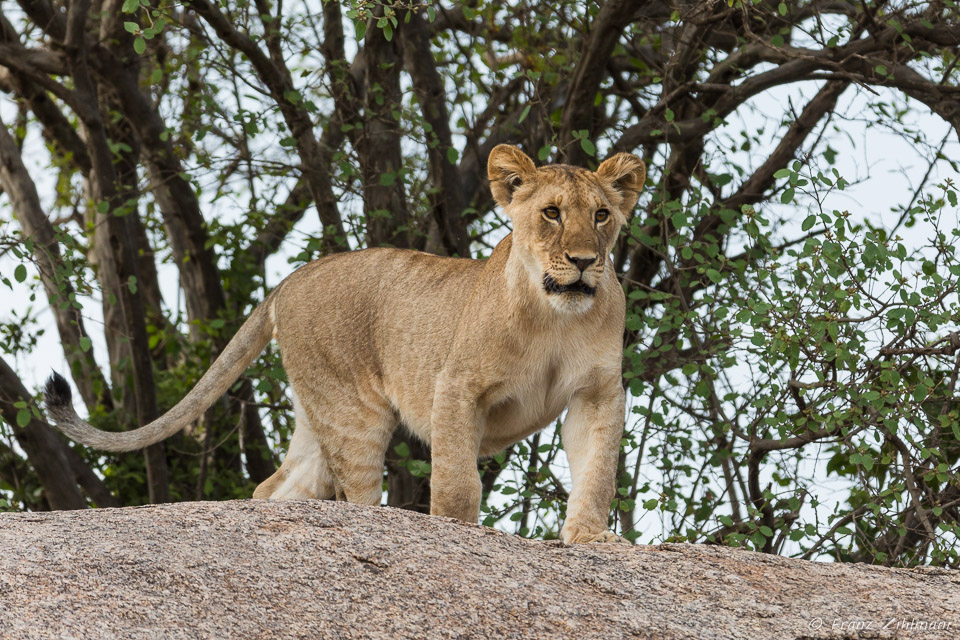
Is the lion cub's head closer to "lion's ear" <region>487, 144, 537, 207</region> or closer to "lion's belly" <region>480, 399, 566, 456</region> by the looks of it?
"lion's ear" <region>487, 144, 537, 207</region>

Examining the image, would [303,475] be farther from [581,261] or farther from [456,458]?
[581,261]

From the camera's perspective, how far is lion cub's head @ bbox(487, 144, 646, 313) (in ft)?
15.5

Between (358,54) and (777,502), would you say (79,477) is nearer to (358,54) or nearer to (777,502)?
(358,54)

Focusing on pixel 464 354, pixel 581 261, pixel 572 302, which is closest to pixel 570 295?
pixel 572 302

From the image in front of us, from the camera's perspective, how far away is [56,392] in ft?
17.6

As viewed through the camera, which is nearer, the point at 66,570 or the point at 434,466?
the point at 66,570

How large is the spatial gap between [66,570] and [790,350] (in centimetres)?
341

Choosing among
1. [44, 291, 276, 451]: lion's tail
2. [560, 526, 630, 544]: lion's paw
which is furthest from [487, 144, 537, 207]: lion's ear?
[44, 291, 276, 451]: lion's tail

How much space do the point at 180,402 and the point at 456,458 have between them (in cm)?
161

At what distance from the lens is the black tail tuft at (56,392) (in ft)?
17.6

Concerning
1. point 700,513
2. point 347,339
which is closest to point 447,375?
point 347,339

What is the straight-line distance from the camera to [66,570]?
11.6ft

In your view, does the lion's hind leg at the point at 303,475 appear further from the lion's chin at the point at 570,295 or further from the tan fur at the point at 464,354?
the lion's chin at the point at 570,295

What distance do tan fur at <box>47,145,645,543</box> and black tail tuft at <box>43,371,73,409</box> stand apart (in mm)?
58
